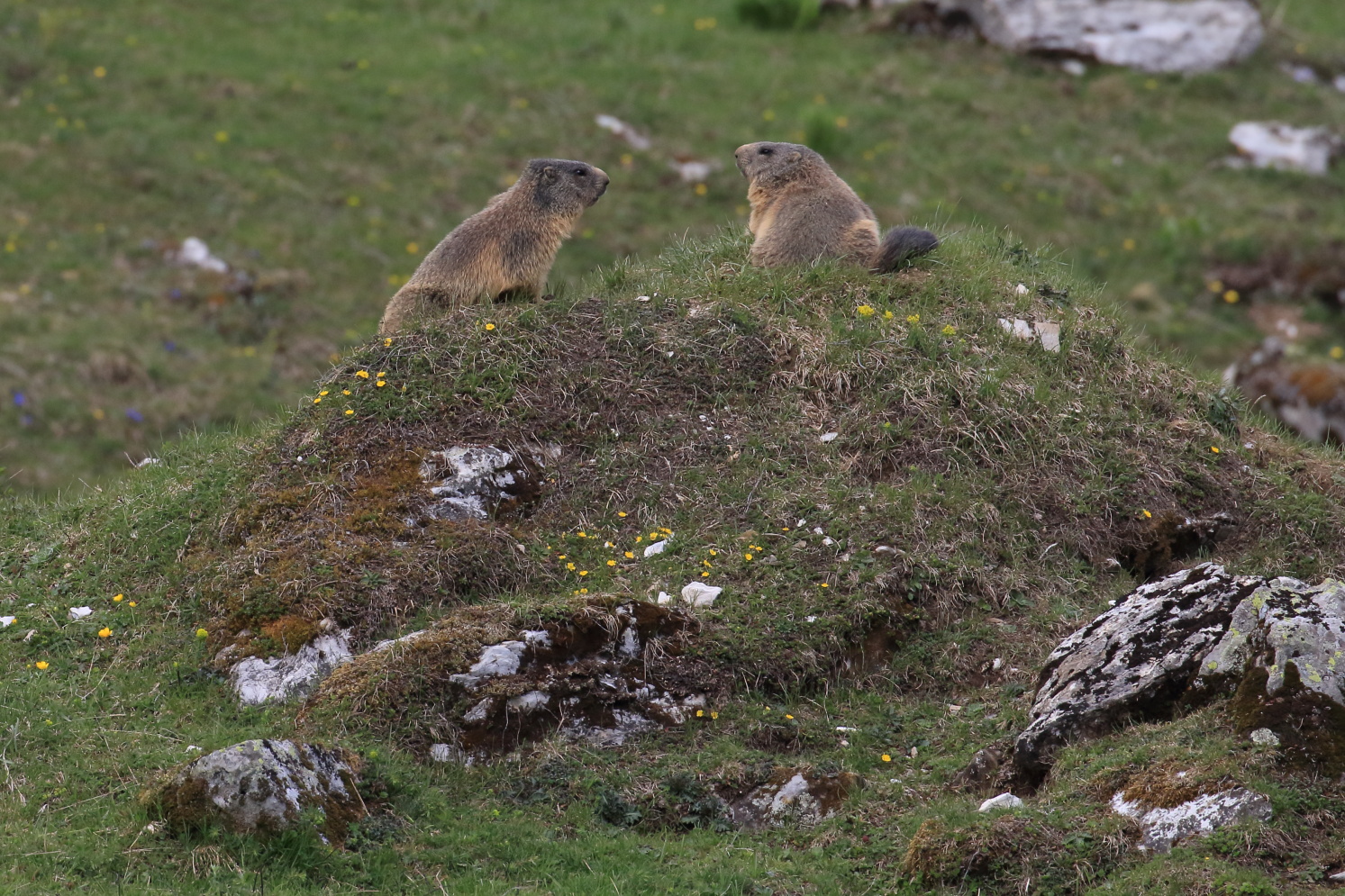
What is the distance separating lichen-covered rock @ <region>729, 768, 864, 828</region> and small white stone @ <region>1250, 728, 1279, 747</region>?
1.87m

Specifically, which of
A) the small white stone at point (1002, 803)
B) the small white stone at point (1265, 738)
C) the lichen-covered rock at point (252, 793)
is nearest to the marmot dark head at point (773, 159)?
the small white stone at point (1002, 803)

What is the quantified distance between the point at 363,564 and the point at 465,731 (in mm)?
1397

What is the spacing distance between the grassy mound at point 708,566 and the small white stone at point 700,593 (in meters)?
0.08

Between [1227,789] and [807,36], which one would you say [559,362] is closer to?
[1227,789]

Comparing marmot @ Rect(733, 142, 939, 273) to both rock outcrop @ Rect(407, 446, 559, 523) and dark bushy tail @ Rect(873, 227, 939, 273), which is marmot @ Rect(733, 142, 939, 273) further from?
rock outcrop @ Rect(407, 446, 559, 523)

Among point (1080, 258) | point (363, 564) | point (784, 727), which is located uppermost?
point (363, 564)

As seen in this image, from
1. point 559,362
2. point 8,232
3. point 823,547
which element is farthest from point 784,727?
point 8,232

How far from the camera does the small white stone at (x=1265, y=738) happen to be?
5473 mm

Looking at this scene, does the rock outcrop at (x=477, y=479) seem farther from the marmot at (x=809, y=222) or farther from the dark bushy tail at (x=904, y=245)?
the dark bushy tail at (x=904, y=245)

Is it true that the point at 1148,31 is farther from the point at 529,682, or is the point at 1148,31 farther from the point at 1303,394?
the point at 529,682

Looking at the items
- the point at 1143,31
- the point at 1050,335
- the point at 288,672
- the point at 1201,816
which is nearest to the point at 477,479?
the point at 288,672

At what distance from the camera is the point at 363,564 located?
24.7ft

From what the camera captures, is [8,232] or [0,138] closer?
[8,232]

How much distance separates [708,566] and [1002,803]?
2391 millimetres
